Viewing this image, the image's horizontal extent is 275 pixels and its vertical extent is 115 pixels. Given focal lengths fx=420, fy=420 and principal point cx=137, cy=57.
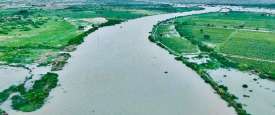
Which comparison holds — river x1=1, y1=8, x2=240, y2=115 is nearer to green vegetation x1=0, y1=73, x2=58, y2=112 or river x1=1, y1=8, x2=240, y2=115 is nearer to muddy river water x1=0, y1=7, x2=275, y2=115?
muddy river water x1=0, y1=7, x2=275, y2=115

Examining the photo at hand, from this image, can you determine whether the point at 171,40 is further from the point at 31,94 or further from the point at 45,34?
the point at 31,94

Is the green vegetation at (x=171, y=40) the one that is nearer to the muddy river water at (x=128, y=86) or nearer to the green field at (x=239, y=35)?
the green field at (x=239, y=35)

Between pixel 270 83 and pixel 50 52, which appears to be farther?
pixel 50 52

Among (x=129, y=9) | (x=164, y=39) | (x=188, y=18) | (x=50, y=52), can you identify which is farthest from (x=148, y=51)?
(x=129, y=9)

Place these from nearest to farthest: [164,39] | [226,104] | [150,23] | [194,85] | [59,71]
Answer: [226,104], [194,85], [59,71], [164,39], [150,23]

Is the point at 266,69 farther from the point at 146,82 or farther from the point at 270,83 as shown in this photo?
the point at 146,82

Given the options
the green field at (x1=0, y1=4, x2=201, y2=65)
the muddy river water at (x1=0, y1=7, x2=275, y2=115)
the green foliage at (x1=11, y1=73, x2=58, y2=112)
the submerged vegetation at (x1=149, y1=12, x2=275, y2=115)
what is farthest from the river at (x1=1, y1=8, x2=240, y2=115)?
the green field at (x1=0, y1=4, x2=201, y2=65)
